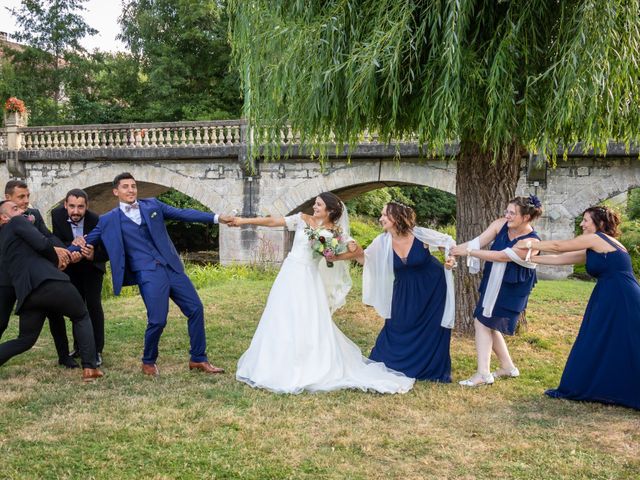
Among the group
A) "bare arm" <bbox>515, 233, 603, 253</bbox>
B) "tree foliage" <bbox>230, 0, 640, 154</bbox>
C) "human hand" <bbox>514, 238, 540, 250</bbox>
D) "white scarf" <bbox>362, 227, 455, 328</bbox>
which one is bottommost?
"white scarf" <bbox>362, 227, 455, 328</bbox>

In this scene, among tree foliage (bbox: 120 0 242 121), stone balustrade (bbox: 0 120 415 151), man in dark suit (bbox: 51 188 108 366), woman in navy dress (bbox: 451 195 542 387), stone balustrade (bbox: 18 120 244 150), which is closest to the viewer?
woman in navy dress (bbox: 451 195 542 387)

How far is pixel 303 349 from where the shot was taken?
18.0 ft

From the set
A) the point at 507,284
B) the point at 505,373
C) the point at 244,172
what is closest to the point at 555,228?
the point at 244,172

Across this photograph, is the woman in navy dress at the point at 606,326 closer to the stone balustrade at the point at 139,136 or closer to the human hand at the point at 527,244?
the human hand at the point at 527,244

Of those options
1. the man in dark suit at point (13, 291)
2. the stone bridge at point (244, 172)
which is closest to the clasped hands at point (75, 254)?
the man in dark suit at point (13, 291)

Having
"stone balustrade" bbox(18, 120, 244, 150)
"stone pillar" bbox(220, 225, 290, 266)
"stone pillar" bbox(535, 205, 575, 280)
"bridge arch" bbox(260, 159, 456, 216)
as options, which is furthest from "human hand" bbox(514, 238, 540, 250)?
"stone balustrade" bbox(18, 120, 244, 150)

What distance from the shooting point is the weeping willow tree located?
5277mm

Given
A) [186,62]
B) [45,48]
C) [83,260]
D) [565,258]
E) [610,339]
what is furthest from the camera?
[45,48]

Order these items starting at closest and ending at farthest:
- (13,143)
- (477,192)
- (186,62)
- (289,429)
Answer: (289,429), (477,192), (13,143), (186,62)

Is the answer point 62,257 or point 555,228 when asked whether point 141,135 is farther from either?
point 62,257

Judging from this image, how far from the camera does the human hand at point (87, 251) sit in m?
5.75

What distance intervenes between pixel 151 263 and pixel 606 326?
12.6 feet

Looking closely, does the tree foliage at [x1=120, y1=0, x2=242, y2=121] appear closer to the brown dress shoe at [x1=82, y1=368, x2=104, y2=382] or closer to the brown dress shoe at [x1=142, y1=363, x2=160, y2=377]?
the brown dress shoe at [x1=142, y1=363, x2=160, y2=377]

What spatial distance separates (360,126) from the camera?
637 centimetres
